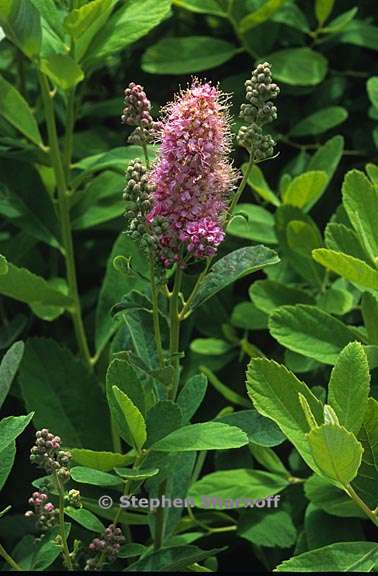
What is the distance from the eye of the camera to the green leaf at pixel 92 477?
0.96m

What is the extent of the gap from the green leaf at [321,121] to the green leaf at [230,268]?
57 centimetres

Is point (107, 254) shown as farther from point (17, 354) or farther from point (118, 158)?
point (17, 354)

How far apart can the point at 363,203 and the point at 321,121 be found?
0.51 meters

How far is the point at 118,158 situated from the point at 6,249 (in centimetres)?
25

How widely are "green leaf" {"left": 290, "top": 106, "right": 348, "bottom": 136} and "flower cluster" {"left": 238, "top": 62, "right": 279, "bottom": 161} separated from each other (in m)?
0.61

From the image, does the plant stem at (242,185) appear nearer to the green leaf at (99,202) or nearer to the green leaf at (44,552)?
the green leaf at (44,552)

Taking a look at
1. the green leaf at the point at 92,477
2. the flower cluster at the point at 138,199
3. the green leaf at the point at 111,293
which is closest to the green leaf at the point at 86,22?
the green leaf at the point at 111,293

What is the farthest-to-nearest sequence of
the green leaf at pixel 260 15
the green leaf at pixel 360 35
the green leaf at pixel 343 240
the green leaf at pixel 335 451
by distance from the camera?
the green leaf at pixel 360 35 < the green leaf at pixel 260 15 < the green leaf at pixel 343 240 < the green leaf at pixel 335 451

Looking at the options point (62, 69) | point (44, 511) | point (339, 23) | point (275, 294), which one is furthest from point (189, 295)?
point (339, 23)

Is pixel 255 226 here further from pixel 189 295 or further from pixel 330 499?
pixel 330 499

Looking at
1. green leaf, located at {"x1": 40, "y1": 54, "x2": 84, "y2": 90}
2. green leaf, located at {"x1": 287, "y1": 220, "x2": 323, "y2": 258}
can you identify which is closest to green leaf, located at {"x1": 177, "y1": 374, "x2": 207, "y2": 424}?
green leaf, located at {"x1": 287, "y1": 220, "x2": 323, "y2": 258}

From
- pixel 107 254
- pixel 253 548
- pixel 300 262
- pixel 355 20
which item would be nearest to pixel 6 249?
pixel 107 254

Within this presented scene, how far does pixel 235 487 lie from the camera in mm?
1219

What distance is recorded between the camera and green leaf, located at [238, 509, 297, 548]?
1220mm
